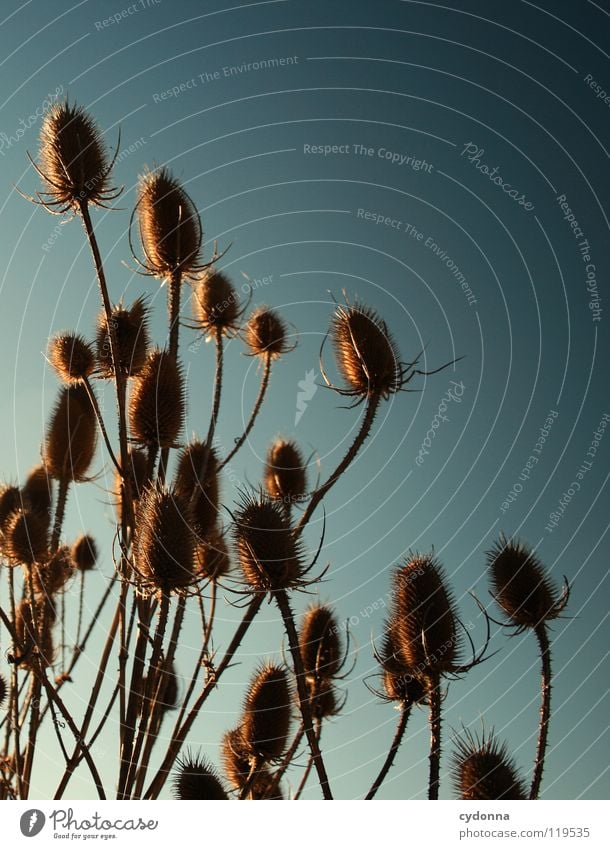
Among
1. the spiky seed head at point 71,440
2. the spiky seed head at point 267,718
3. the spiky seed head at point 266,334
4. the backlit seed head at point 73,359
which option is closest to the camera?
the spiky seed head at point 267,718

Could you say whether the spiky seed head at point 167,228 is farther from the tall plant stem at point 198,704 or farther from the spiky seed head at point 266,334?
the tall plant stem at point 198,704

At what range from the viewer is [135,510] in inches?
198

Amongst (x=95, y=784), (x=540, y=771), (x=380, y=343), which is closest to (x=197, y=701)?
(x=95, y=784)

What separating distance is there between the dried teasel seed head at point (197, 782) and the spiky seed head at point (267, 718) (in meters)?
0.33

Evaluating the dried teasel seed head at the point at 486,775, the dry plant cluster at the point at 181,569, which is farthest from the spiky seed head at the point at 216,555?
the dried teasel seed head at the point at 486,775

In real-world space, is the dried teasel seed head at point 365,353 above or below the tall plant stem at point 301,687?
above

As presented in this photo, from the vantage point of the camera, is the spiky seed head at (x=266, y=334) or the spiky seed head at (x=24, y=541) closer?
the spiky seed head at (x=24, y=541)

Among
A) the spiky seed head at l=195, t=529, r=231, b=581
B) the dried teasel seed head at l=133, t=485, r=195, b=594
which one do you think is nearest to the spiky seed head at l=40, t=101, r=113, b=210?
the dried teasel seed head at l=133, t=485, r=195, b=594

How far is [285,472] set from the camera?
7117 mm

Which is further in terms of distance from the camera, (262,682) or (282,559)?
(262,682)

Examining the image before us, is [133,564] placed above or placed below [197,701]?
above

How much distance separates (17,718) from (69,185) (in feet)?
12.2

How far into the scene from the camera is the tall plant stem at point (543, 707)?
488 centimetres
